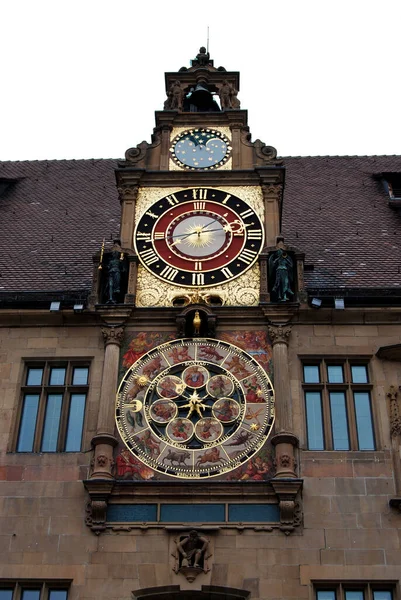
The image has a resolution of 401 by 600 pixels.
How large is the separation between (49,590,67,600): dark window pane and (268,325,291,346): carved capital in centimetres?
A: 504

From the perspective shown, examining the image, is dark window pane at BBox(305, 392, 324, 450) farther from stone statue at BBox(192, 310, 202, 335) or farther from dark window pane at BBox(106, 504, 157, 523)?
dark window pane at BBox(106, 504, 157, 523)

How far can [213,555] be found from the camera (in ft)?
50.1

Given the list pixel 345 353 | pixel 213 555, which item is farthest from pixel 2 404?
pixel 345 353

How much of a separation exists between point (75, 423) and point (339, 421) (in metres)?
4.04

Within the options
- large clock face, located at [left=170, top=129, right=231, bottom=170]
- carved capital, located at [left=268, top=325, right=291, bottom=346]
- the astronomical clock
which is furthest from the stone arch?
large clock face, located at [left=170, top=129, right=231, bottom=170]

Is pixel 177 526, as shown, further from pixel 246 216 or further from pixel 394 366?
pixel 246 216

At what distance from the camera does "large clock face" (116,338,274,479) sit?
16250mm

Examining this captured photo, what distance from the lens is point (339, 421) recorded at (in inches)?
661

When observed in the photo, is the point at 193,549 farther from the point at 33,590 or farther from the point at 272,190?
the point at 272,190

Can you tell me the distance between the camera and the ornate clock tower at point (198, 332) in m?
15.8

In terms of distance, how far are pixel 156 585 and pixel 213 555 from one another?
35.0 inches

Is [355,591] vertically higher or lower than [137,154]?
lower

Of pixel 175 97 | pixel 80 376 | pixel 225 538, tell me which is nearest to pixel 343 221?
pixel 175 97

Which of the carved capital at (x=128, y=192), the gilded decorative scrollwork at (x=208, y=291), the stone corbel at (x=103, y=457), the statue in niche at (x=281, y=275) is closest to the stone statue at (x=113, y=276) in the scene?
the gilded decorative scrollwork at (x=208, y=291)
